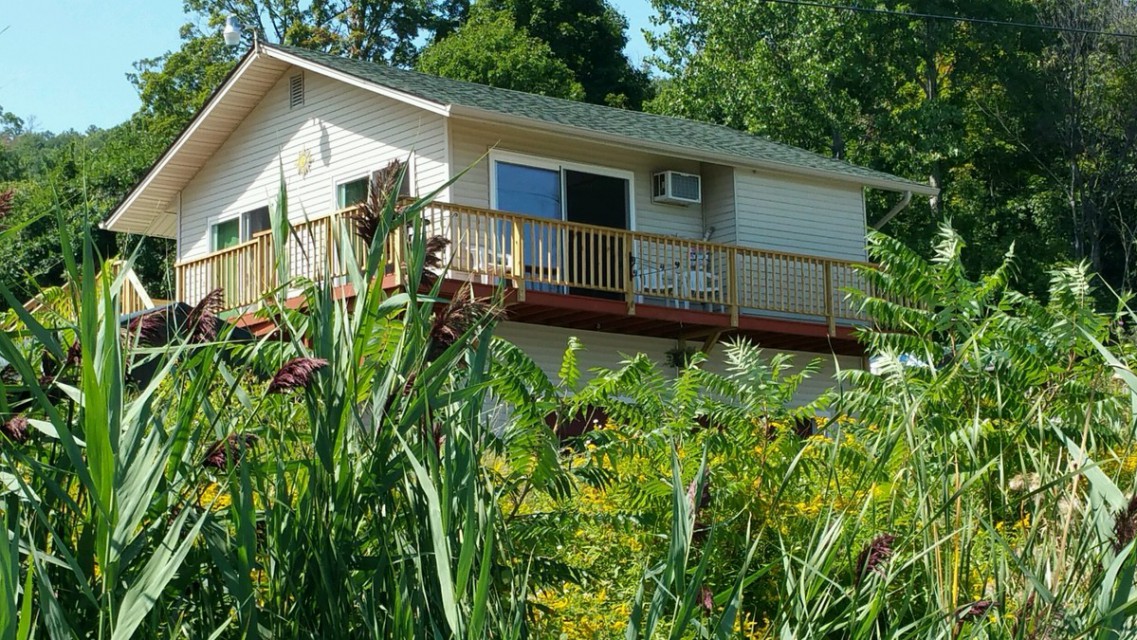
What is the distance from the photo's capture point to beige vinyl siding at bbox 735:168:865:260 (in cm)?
2259

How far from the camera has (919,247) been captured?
32.6 meters

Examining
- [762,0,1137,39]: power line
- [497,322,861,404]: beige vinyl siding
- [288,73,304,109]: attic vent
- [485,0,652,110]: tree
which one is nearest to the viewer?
[497,322,861,404]: beige vinyl siding

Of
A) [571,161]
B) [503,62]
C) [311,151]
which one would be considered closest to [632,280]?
[571,161]

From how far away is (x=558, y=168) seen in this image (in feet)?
67.7

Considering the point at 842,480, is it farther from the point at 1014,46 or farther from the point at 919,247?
the point at 1014,46

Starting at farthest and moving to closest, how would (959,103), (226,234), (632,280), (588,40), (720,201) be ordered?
(588,40) < (959,103) < (226,234) < (720,201) < (632,280)

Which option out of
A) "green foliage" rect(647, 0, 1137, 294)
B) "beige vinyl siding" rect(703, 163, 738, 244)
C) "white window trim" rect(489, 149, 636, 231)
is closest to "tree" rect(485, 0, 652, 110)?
"green foliage" rect(647, 0, 1137, 294)

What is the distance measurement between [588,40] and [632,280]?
25130mm

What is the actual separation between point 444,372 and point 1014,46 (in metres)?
Result: 34.7

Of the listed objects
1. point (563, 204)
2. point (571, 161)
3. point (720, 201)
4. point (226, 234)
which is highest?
point (571, 161)

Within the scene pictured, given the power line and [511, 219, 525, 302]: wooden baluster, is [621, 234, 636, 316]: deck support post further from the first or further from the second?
the power line

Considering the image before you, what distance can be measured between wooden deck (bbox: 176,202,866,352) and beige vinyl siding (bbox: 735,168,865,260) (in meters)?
0.96

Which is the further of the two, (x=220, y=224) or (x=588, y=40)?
(x=588, y=40)

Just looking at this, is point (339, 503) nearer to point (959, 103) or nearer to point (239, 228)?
point (239, 228)
